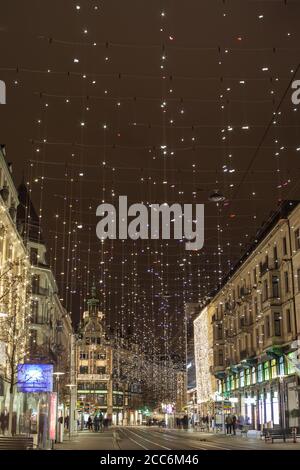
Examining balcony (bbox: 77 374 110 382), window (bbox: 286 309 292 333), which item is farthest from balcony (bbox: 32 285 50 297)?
balcony (bbox: 77 374 110 382)

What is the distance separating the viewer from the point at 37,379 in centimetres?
2677

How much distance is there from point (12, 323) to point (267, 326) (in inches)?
897

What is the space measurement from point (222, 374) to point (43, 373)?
160ft

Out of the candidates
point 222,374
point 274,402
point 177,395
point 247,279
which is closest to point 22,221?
point 247,279

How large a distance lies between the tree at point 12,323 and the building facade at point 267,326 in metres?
16.4

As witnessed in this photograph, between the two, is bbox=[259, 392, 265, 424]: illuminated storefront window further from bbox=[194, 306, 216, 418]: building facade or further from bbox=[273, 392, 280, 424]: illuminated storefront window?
bbox=[194, 306, 216, 418]: building facade

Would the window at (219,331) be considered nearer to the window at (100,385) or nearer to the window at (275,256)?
the window at (275,256)

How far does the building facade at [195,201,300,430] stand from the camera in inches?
1764

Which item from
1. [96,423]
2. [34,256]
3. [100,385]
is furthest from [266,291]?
[100,385]

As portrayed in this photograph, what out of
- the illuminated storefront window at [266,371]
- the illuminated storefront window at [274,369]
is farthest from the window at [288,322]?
the illuminated storefront window at [266,371]
